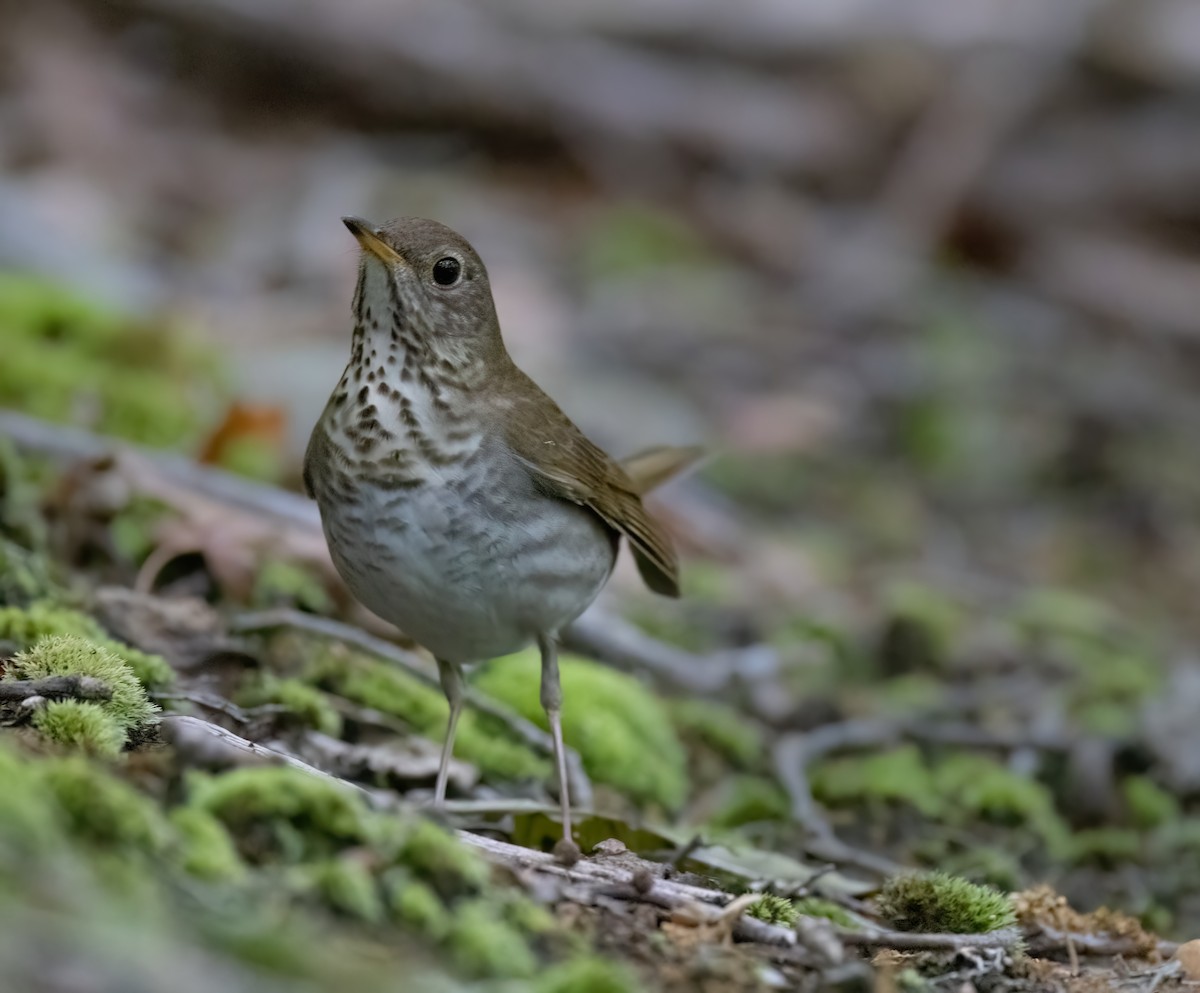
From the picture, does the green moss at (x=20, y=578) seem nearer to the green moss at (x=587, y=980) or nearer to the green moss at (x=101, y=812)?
the green moss at (x=101, y=812)

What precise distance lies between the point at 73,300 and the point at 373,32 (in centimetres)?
513

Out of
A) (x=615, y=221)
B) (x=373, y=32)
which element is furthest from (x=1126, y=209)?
(x=373, y=32)

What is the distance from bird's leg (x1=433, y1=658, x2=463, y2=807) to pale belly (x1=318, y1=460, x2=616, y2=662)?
26 centimetres

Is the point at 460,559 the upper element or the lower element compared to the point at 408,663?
lower

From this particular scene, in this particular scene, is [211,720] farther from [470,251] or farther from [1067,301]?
[1067,301]

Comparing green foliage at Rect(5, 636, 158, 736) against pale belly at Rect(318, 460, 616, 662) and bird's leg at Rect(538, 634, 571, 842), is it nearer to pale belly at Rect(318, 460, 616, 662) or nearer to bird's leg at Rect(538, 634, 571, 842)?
pale belly at Rect(318, 460, 616, 662)

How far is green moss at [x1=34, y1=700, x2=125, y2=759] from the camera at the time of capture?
307 centimetres

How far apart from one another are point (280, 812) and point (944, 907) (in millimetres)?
1659

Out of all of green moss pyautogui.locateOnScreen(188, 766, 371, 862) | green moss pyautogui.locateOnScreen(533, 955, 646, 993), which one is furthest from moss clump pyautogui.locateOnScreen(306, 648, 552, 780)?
green moss pyautogui.locateOnScreen(533, 955, 646, 993)

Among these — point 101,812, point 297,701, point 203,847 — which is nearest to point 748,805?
point 297,701

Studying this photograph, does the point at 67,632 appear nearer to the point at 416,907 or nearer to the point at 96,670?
the point at 96,670

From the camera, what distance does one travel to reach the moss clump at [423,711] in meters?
4.84

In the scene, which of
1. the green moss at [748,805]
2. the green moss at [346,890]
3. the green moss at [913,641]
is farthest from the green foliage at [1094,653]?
the green moss at [346,890]

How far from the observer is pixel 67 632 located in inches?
155
